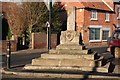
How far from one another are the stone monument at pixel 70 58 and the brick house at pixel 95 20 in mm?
23046

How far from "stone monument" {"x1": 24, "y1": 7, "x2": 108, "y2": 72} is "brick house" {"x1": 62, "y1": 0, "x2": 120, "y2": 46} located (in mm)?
23046

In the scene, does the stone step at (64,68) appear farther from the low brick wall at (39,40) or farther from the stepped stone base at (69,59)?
the low brick wall at (39,40)

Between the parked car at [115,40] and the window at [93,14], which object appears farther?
the window at [93,14]

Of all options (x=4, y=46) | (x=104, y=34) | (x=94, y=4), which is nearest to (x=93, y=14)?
(x=94, y=4)

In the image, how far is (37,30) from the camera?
32.8m

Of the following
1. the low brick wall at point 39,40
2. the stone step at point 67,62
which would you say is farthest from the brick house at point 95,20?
the stone step at point 67,62

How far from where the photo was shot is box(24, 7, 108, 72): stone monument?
1244 centimetres

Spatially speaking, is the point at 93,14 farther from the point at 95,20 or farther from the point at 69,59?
the point at 69,59

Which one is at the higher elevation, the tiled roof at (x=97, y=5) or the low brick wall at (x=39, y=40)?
the tiled roof at (x=97, y=5)

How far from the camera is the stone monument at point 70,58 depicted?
40.8 feet

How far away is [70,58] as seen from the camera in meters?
13.3

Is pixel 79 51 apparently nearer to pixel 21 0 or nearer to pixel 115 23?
pixel 21 0

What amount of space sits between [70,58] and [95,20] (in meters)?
28.2

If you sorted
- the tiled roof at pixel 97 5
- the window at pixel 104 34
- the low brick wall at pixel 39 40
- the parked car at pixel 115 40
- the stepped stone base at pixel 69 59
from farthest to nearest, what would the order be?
the window at pixel 104 34
the tiled roof at pixel 97 5
the low brick wall at pixel 39 40
the parked car at pixel 115 40
the stepped stone base at pixel 69 59
